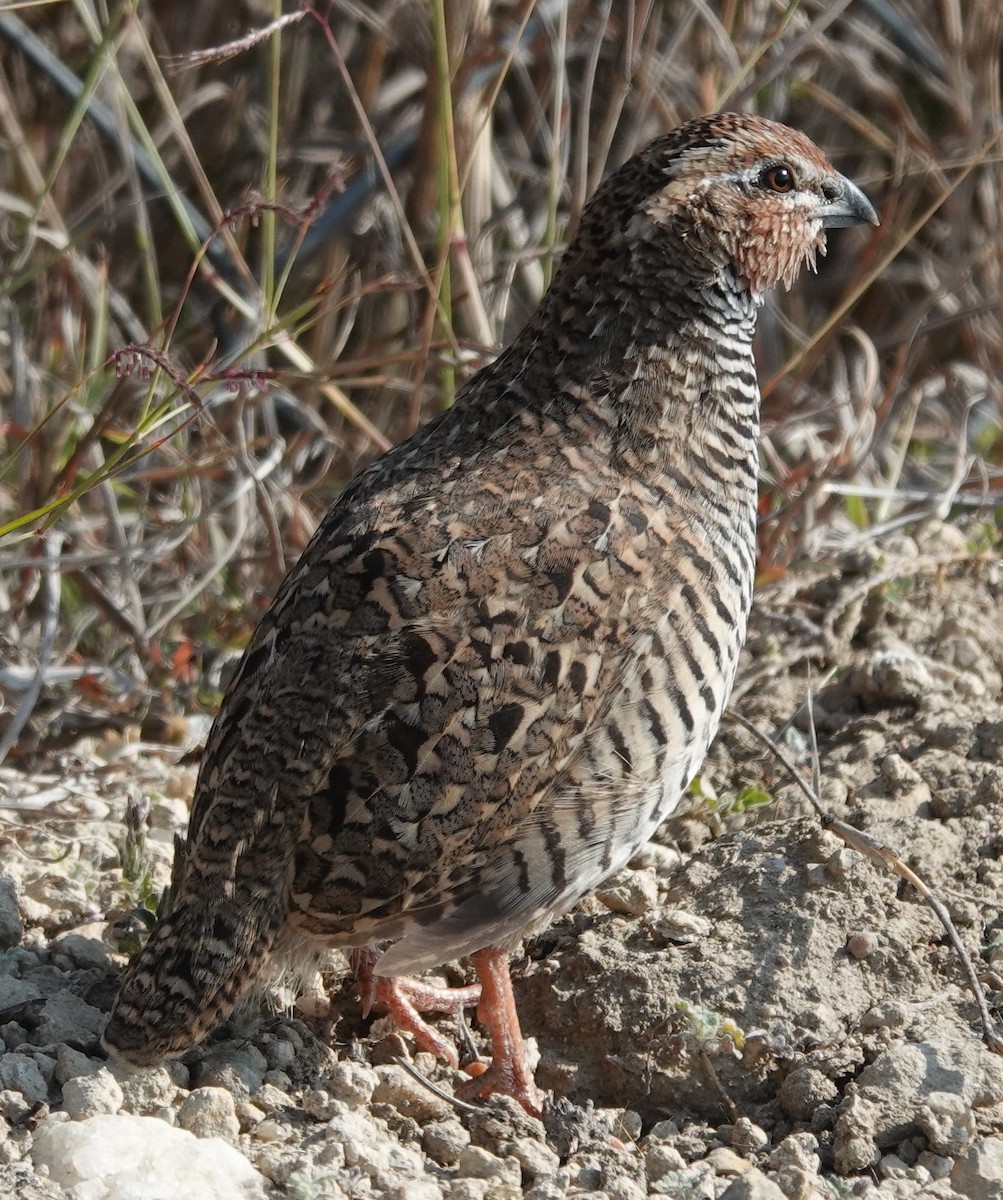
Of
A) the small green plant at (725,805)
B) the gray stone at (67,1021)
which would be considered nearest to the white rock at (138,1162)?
the gray stone at (67,1021)

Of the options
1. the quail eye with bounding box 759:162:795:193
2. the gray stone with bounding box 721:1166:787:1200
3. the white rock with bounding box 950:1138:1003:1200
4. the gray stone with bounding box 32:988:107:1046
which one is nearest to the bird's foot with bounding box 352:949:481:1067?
the gray stone with bounding box 32:988:107:1046

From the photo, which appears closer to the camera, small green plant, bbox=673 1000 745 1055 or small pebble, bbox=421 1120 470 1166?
small pebble, bbox=421 1120 470 1166

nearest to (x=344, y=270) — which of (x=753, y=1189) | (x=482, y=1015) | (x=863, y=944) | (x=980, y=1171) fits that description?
(x=482, y=1015)

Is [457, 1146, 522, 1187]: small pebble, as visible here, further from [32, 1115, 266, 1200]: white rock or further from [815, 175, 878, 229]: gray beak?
[815, 175, 878, 229]: gray beak

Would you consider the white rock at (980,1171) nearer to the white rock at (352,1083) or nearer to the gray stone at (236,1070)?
the white rock at (352,1083)

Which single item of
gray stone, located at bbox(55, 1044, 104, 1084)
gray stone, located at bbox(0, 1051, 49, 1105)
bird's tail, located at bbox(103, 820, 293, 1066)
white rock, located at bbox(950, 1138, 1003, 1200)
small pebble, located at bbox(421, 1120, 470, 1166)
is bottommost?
white rock, located at bbox(950, 1138, 1003, 1200)

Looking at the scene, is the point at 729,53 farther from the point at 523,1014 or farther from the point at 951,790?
the point at 523,1014

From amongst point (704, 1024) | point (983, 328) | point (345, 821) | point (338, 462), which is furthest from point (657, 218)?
point (983, 328)
